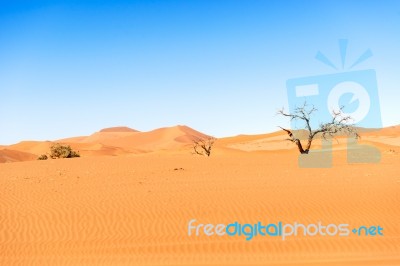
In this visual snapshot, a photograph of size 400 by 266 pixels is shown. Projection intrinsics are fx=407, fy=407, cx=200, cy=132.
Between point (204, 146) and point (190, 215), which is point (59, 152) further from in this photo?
point (190, 215)

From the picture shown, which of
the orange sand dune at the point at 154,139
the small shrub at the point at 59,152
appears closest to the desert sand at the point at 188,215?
the small shrub at the point at 59,152

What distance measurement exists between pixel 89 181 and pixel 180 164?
799cm

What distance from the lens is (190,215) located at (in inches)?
455

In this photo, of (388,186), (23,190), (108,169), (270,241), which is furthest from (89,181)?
(388,186)

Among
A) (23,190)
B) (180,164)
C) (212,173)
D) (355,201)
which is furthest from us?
(180,164)

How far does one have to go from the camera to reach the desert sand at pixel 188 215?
8.66 meters

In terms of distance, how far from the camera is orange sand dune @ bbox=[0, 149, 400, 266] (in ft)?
28.4

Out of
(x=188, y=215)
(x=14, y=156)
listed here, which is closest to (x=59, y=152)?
(x=14, y=156)

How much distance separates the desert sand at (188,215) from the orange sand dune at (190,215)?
0.09 feet

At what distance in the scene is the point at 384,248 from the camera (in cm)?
882

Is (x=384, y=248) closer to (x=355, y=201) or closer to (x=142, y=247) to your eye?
(x=355, y=201)

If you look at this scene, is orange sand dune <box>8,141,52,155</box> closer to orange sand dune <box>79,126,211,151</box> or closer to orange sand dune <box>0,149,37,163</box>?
orange sand dune <box>0,149,37,163</box>

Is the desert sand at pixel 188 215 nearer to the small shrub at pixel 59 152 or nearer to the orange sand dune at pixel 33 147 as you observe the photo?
the small shrub at pixel 59 152

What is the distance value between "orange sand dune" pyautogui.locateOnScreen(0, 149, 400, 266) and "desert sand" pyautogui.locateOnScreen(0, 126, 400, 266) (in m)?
0.03
